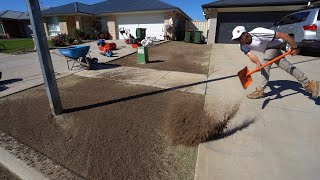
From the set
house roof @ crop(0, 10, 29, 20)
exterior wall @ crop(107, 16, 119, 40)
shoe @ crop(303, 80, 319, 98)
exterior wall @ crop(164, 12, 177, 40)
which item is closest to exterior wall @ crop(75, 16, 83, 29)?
exterior wall @ crop(107, 16, 119, 40)

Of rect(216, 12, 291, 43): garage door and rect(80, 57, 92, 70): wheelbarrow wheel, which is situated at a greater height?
rect(216, 12, 291, 43): garage door

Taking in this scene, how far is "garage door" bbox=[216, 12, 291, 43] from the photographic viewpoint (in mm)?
14586

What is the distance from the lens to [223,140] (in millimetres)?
2896

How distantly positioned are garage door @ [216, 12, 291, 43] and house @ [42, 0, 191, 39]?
4790 mm

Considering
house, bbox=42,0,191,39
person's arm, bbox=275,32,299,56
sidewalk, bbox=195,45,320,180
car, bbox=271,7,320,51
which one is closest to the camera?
sidewalk, bbox=195,45,320,180

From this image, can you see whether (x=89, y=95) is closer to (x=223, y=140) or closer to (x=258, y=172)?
(x=223, y=140)

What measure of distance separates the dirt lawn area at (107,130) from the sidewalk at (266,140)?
332 mm

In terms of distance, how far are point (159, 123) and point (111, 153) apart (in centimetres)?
105

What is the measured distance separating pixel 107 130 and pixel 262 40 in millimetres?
3348

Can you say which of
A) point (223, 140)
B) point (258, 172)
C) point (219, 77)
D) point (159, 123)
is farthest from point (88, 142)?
point (219, 77)

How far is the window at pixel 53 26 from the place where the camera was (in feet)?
73.0

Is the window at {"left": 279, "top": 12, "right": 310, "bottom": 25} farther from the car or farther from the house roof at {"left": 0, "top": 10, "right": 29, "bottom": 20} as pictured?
the house roof at {"left": 0, "top": 10, "right": 29, "bottom": 20}

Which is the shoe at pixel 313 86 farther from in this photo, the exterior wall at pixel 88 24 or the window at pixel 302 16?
the exterior wall at pixel 88 24

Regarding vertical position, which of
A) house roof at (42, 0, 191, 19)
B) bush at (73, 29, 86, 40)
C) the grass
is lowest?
the grass
